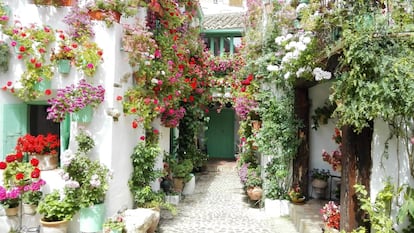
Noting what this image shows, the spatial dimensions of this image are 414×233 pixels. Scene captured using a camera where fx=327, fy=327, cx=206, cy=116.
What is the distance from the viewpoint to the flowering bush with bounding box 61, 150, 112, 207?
6137 mm

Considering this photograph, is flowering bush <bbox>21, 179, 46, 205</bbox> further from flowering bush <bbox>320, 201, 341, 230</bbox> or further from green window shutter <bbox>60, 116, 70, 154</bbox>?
flowering bush <bbox>320, 201, 341, 230</bbox>

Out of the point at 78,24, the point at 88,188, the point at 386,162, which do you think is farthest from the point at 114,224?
the point at 386,162

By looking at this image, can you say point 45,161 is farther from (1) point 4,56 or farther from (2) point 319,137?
(2) point 319,137

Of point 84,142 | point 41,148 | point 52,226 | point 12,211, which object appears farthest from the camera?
point 41,148

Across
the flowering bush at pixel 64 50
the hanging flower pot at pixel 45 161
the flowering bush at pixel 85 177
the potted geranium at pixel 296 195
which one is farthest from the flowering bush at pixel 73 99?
the potted geranium at pixel 296 195

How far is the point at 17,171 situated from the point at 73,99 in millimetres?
1805

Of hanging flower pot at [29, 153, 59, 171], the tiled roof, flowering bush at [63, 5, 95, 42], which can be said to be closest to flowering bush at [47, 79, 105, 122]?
flowering bush at [63, 5, 95, 42]

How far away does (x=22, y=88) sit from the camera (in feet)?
21.0

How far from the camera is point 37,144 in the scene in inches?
261

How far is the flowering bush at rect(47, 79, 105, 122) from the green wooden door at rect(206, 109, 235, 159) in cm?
1360

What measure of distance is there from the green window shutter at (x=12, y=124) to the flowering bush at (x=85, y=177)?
1.56 m

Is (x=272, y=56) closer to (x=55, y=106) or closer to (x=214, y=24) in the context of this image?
(x=55, y=106)

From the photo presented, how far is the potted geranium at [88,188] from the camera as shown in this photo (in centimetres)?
622

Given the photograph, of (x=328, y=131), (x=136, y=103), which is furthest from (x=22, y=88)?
(x=328, y=131)
